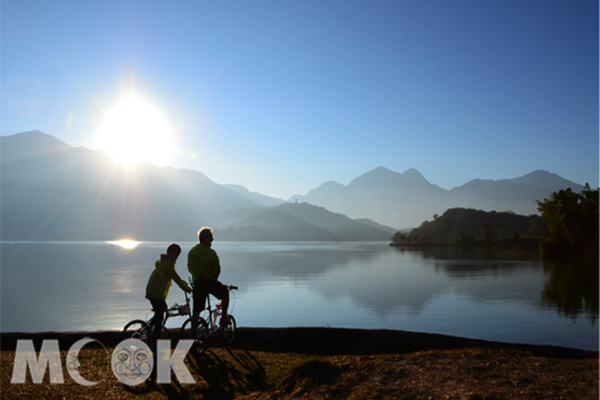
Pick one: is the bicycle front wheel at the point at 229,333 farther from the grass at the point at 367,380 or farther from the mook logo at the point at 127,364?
the grass at the point at 367,380

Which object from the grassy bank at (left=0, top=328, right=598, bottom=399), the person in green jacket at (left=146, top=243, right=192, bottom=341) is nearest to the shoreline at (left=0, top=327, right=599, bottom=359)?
the grassy bank at (left=0, top=328, right=598, bottom=399)

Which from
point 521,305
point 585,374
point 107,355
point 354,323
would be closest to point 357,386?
point 585,374

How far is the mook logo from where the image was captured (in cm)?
855

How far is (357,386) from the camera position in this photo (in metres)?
7.18

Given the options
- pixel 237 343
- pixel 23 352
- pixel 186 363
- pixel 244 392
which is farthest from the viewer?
pixel 237 343

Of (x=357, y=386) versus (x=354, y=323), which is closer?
(x=357, y=386)

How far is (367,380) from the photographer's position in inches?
292

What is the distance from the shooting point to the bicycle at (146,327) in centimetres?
990

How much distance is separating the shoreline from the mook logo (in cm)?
101

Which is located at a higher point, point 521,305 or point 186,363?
point 186,363

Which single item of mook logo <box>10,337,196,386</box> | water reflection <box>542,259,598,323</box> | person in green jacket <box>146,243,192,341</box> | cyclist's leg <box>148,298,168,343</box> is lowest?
water reflection <box>542,259,598,323</box>

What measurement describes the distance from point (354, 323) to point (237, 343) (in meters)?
12.7

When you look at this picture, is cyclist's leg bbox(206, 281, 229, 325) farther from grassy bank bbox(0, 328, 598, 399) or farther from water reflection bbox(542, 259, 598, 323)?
water reflection bbox(542, 259, 598, 323)

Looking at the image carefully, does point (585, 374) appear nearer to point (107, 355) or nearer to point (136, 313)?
point (107, 355)
